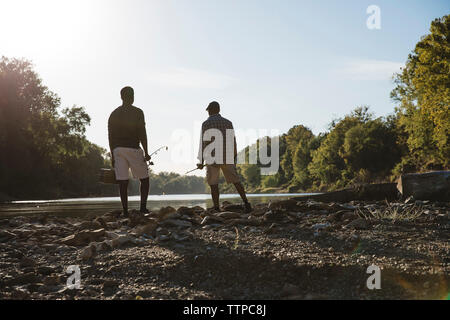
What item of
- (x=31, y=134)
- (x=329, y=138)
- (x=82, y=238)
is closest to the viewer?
(x=82, y=238)

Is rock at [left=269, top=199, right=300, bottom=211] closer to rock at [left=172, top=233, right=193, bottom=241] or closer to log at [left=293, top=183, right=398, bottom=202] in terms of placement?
log at [left=293, top=183, right=398, bottom=202]

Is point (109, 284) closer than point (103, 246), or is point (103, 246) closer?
point (109, 284)

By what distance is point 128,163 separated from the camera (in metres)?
7.91

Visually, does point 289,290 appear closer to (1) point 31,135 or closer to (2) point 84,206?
(2) point 84,206

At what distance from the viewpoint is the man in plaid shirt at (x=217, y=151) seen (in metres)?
7.76

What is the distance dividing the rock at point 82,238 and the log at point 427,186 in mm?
7313

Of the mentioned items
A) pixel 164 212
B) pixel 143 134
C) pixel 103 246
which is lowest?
pixel 103 246

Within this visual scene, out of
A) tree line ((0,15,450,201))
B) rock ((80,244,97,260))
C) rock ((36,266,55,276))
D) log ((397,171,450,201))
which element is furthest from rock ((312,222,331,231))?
tree line ((0,15,450,201))

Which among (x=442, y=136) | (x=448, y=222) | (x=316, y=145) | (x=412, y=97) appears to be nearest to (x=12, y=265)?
(x=448, y=222)

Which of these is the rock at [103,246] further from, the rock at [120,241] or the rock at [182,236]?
the rock at [182,236]

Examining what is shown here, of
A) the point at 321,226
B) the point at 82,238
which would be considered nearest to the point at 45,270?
the point at 82,238

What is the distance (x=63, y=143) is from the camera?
4975 centimetres

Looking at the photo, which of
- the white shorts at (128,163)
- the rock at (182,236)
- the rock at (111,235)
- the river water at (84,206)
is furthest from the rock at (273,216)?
the river water at (84,206)

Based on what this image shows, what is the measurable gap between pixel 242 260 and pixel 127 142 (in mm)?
4642
